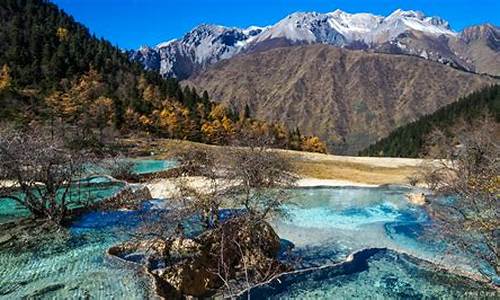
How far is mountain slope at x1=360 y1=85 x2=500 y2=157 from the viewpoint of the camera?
142125mm

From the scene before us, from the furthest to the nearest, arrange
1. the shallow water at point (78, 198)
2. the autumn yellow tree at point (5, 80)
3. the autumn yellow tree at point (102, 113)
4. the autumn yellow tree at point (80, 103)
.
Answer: the autumn yellow tree at point (102, 113), the autumn yellow tree at point (5, 80), the autumn yellow tree at point (80, 103), the shallow water at point (78, 198)

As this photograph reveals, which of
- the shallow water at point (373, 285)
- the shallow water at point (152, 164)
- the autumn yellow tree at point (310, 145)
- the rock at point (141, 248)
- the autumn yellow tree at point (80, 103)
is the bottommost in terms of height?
the shallow water at point (373, 285)

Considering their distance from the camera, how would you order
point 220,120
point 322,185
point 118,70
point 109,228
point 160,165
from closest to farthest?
point 109,228, point 322,185, point 160,165, point 220,120, point 118,70

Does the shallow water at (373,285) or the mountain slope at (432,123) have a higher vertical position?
the mountain slope at (432,123)

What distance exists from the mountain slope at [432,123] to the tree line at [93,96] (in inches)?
1094

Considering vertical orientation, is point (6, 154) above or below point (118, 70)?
below

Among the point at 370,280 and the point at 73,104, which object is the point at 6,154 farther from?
the point at 73,104

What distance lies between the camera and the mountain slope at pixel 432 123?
142 meters

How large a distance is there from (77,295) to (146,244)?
521 cm

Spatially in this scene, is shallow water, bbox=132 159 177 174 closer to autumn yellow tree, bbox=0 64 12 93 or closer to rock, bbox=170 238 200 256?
autumn yellow tree, bbox=0 64 12 93

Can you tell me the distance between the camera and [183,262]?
20.2m

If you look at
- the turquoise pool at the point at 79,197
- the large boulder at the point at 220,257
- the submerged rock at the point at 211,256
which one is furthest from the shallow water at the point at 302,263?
the turquoise pool at the point at 79,197

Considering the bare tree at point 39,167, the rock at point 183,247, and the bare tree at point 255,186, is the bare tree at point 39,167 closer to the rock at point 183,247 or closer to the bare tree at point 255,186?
the rock at point 183,247

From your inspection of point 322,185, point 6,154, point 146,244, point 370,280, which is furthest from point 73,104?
point 370,280
